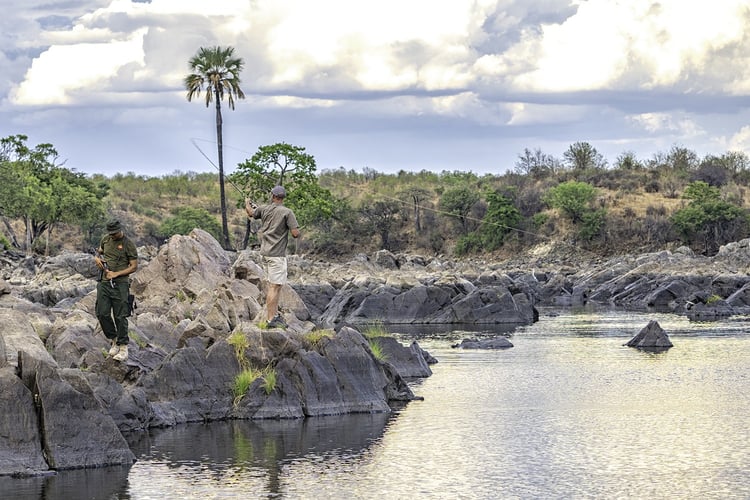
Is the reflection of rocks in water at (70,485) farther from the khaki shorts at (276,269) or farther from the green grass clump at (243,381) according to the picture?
the khaki shorts at (276,269)

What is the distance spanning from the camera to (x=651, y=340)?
3181 cm

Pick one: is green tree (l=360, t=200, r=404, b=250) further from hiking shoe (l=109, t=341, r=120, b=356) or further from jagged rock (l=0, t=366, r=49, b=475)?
jagged rock (l=0, t=366, r=49, b=475)

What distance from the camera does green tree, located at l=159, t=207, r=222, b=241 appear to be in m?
102

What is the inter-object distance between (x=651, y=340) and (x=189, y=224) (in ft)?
243

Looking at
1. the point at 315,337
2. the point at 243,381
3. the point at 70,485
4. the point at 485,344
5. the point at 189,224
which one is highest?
the point at 189,224

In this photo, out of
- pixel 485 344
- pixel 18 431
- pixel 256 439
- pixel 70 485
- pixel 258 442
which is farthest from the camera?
pixel 485 344

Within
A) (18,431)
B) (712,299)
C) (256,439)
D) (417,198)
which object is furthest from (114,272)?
(417,198)

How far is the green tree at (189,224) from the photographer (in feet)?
335

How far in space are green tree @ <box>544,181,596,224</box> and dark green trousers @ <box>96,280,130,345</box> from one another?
73939 millimetres

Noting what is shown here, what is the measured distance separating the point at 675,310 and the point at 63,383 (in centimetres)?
3845

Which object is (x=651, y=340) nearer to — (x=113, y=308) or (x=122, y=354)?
(x=122, y=354)

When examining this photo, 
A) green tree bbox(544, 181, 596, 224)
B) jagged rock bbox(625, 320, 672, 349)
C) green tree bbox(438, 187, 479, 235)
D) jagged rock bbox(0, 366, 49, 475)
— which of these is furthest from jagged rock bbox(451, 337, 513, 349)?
green tree bbox(438, 187, 479, 235)

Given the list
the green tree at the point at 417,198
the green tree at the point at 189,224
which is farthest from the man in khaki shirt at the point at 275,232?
the green tree at the point at 189,224

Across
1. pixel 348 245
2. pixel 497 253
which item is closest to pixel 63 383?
pixel 497 253
